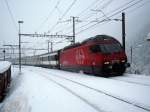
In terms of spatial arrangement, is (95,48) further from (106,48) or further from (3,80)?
(3,80)

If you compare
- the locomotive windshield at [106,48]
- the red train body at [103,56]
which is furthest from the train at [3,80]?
the locomotive windshield at [106,48]

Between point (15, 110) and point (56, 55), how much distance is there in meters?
26.4

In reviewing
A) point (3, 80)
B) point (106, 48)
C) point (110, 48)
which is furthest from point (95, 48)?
point (3, 80)

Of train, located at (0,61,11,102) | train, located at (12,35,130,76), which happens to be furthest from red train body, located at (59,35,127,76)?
train, located at (0,61,11,102)

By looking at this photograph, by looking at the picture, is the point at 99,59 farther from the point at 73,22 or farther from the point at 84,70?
the point at 73,22

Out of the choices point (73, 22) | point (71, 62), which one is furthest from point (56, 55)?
point (71, 62)

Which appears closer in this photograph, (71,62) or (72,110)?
(72,110)

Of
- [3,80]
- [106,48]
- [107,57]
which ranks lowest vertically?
[3,80]

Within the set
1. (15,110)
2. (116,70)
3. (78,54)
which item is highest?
(78,54)

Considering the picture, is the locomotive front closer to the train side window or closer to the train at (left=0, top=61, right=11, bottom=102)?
the train side window

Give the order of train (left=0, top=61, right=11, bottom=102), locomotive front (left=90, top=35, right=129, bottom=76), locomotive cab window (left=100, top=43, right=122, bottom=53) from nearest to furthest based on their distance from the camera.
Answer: train (left=0, top=61, right=11, bottom=102), locomotive front (left=90, top=35, right=129, bottom=76), locomotive cab window (left=100, top=43, right=122, bottom=53)

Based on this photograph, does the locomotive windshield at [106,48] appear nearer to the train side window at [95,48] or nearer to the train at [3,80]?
the train side window at [95,48]

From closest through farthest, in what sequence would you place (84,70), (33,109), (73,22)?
(33,109), (84,70), (73,22)

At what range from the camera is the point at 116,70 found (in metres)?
16.9
